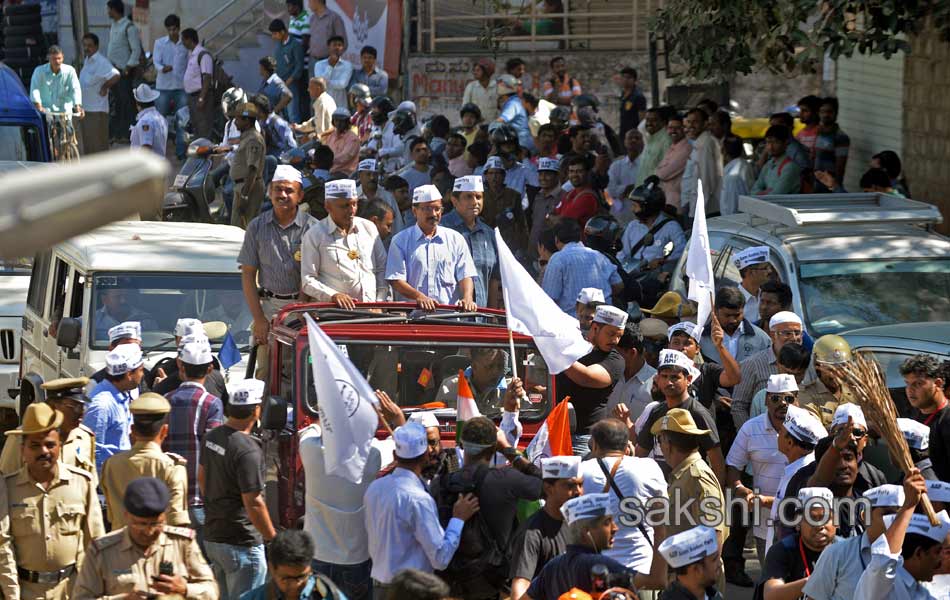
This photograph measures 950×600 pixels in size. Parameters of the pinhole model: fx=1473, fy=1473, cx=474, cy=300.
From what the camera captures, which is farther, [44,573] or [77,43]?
[77,43]

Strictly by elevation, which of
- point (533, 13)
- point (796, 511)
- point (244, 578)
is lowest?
point (244, 578)

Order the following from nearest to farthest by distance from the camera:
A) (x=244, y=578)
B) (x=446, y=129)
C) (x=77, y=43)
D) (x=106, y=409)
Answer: (x=244, y=578) → (x=106, y=409) → (x=446, y=129) → (x=77, y=43)

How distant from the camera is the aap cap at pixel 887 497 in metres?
5.95

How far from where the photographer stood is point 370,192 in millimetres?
14391

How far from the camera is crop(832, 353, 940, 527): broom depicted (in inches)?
249

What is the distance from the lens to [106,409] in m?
8.42

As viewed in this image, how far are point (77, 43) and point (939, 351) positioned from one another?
22604mm

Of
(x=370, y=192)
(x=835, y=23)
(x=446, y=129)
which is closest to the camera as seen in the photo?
(x=835, y=23)

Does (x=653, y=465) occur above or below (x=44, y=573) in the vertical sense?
above

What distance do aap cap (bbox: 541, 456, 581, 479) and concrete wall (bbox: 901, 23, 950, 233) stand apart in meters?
10.3

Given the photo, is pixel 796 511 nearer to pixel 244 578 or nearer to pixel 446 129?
pixel 244 578

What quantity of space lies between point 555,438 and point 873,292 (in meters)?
3.70

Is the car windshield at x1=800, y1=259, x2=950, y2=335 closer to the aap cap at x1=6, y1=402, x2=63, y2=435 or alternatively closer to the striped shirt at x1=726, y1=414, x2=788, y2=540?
the striped shirt at x1=726, y1=414, x2=788, y2=540

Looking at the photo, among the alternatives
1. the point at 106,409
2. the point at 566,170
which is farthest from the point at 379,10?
the point at 106,409
